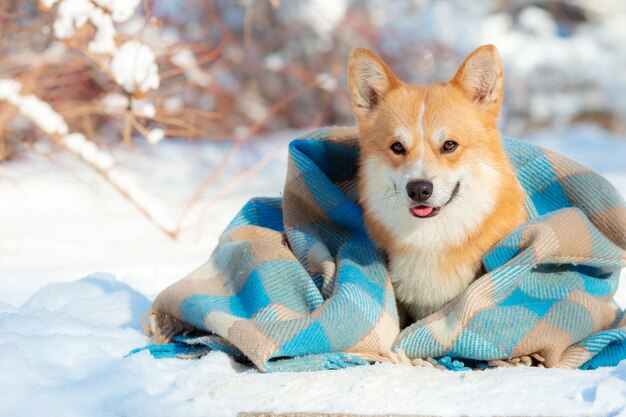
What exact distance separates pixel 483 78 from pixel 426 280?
2.27ft

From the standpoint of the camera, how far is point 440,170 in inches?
99.6

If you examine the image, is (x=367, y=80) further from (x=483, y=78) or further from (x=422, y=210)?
(x=422, y=210)

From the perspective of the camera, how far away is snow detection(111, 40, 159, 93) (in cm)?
416

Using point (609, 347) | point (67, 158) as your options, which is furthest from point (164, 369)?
point (67, 158)

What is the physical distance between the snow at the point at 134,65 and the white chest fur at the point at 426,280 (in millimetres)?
2033

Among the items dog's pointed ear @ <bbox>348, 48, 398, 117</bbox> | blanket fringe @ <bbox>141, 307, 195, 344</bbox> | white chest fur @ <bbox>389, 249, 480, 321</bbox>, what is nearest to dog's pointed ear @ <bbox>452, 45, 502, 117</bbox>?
dog's pointed ear @ <bbox>348, 48, 398, 117</bbox>

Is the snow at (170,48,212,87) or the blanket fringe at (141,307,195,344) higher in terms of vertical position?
the snow at (170,48,212,87)

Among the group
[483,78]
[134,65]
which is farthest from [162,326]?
[134,65]

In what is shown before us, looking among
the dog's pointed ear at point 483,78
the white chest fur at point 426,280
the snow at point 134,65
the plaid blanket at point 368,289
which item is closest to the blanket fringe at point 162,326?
the plaid blanket at point 368,289

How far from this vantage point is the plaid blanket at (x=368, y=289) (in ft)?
8.05

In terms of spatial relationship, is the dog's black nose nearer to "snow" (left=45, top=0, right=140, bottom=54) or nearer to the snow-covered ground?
the snow-covered ground

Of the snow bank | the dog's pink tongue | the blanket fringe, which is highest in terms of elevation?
the dog's pink tongue

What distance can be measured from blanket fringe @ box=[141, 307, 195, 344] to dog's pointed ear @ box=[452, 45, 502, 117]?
4.09ft

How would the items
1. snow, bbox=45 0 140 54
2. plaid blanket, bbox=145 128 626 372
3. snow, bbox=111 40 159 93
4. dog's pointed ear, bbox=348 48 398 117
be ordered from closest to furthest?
plaid blanket, bbox=145 128 626 372
dog's pointed ear, bbox=348 48 398 117
snow, bbox=45 0 140 54
snow, bbox=111 40 159 93
